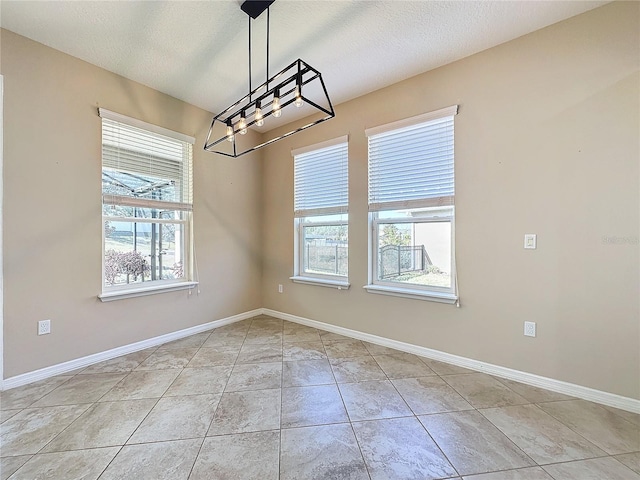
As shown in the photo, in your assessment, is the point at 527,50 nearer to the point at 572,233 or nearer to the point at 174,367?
the point at 572,233

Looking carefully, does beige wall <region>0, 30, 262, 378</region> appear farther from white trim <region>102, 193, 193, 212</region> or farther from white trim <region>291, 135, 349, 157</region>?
white trim <region>291, 135, 349, 157</region>

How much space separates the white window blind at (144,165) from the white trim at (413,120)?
2.31 metres

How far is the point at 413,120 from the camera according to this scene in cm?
284

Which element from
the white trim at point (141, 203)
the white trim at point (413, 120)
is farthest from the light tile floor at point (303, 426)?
the white trim at point (413, 120)

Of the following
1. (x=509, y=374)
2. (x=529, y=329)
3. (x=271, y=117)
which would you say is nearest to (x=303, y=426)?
(x=509, y=374)

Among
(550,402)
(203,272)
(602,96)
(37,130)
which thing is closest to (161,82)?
(37,130)

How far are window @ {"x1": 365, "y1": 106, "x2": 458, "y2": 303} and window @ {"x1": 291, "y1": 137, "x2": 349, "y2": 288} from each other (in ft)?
1.40

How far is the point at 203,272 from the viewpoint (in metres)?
3.59

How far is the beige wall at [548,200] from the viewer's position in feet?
6.35

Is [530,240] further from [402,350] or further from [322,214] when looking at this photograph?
[322,214]

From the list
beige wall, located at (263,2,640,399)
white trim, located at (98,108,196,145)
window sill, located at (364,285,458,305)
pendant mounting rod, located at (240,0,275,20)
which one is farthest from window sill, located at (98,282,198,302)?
pendant mounting rod, located at (240,0,275,20)

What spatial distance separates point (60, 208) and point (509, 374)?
4.29 m

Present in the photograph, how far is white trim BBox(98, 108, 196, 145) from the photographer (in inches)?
108

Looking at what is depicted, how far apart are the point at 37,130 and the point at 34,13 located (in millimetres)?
874
